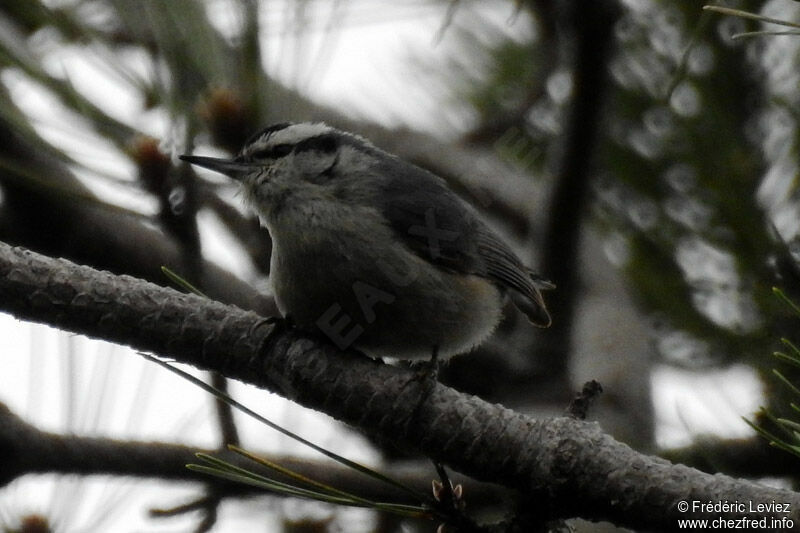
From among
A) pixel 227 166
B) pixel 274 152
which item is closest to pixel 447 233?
pixel 274 152

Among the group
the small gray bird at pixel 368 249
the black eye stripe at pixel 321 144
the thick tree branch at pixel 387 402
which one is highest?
the black eye stripe at pixel 321 144

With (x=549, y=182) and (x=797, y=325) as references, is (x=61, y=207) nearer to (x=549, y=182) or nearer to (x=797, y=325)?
(x=549, y=182)

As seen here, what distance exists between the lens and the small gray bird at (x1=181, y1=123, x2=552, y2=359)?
2.34m

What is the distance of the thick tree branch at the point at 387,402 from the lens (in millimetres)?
1569

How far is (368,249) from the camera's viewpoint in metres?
2.40

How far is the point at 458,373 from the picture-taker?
3.38 meters

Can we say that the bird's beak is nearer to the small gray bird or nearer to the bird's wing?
the small gray bird

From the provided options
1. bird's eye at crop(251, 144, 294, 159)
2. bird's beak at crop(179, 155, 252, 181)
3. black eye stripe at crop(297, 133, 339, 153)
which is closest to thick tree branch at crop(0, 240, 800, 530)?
bird's beak at crop(179, 155, 252, 181)

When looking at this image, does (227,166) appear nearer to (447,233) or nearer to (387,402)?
(447,233)

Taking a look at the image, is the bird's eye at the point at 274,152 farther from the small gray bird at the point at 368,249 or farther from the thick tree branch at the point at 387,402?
the thick tree branch at the point at 387,402

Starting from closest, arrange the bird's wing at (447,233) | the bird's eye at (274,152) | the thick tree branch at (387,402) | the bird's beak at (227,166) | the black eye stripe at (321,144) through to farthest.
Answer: the thick tree branch at (387,402) < the bird's beak at (227,166) < the bird's eye at (274,152) < the bird's wing at (447,233) < the black eye stripe at (321,144)

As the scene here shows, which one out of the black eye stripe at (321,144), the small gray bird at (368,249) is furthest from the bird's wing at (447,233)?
the black eye stripe at (321,144)

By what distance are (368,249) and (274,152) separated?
1.31 ft

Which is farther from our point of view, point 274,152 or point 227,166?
point 274,152
